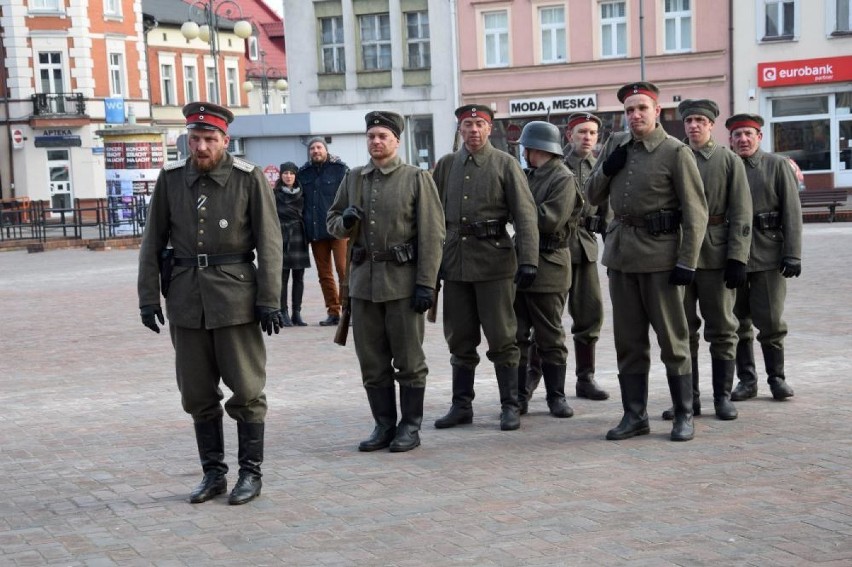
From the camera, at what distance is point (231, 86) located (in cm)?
7062

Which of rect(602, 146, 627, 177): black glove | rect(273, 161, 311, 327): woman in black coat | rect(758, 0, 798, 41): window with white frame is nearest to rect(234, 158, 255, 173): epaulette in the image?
rect(602, 146, 627, 177): black glove

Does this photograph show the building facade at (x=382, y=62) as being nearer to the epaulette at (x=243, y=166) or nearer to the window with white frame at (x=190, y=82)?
the window with white frame at (x=190, y=82)

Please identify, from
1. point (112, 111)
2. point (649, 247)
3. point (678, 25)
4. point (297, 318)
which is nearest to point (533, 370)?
point (649, 247)

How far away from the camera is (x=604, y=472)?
7.28m

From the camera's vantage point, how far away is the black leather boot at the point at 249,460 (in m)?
6.93

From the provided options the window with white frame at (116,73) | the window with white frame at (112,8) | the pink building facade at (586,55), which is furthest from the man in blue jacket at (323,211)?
the window with white frame at (112,8)

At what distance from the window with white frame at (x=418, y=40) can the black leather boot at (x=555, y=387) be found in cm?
3675

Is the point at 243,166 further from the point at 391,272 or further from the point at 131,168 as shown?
the point at 131,168

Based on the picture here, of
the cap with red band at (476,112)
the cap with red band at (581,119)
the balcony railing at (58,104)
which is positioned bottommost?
the cap with red band at (581,119)

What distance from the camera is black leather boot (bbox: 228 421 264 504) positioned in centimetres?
693

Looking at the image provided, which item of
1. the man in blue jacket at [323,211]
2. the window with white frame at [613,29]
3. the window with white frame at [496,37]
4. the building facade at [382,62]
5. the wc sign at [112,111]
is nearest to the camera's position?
the man in blue jacket at [323,211]

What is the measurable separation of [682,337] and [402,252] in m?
1.76

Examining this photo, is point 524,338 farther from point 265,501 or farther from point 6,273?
point 6,273

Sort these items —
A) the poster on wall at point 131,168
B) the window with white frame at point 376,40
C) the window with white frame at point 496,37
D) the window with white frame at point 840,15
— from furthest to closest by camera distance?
the window with white frame at point 376,40
the window with white frame at point 496,37
the window with white frame at point 840,15
the poster on wall at point 131,168
